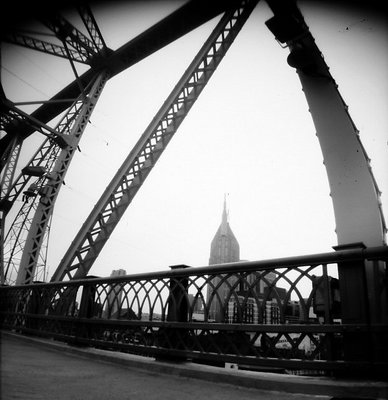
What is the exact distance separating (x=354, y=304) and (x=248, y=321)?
1.41 metres

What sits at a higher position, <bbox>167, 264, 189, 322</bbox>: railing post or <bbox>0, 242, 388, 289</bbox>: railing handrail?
<bbox>0, 242, 388, 289</bbox>: railing handrail

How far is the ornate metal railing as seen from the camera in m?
2.30

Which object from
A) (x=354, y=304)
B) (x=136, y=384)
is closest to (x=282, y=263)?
(x=354, y=304)

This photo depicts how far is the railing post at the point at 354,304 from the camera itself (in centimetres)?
220

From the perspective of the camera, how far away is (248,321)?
336cm

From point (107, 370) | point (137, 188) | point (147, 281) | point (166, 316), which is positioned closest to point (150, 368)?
point (107, 370)

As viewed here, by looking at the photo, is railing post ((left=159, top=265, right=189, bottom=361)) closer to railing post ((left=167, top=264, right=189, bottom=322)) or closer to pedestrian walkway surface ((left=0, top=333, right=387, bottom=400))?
railing post ((left=167, top=264, right=189, bottom=322))

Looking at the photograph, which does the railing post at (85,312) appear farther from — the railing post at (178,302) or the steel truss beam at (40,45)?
the steel truss beam at (40,45)

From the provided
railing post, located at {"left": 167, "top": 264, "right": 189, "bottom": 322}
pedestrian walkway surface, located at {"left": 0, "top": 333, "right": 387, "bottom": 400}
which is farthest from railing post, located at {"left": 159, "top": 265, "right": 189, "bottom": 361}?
pedestrian walkway surface, located at {"left": 0, "top": 333, "right": 387, "bottom": 400}

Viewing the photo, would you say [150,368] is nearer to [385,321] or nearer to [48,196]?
[385,321]

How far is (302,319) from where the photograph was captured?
2.61 m

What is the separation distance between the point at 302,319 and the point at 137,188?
5563 mm

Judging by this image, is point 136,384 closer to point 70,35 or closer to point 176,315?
point 176,315

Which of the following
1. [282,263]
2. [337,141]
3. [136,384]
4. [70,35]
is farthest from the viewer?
[70,35]
